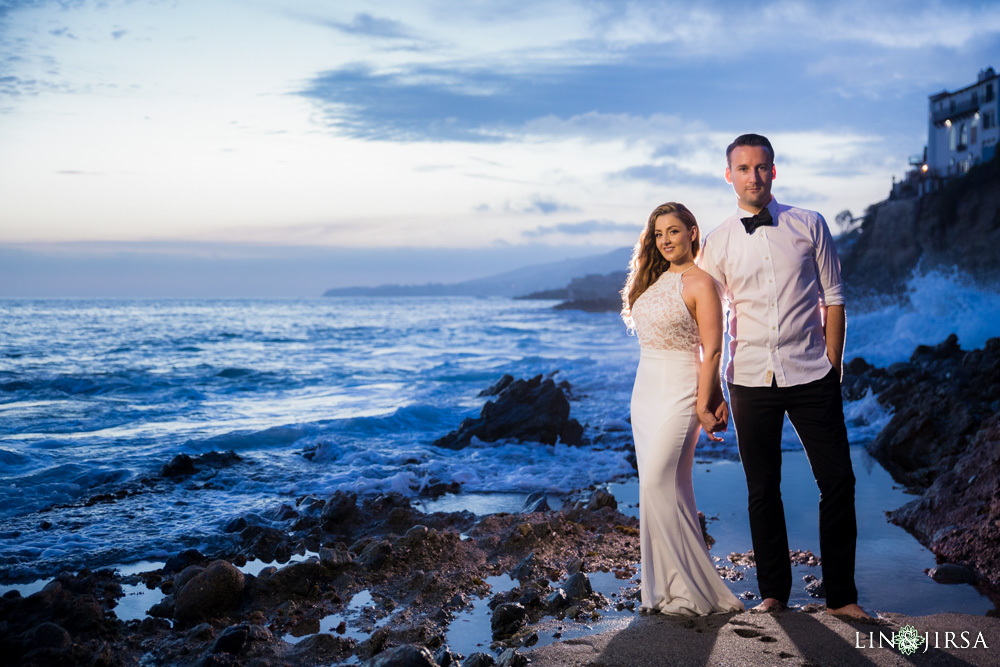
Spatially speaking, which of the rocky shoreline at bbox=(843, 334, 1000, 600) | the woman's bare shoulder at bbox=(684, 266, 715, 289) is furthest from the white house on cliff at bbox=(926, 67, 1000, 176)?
the woman's bare shoulder at bbox=(684, 266, 715, 289)

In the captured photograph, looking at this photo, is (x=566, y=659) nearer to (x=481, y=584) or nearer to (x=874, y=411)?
(x=481, y=584)

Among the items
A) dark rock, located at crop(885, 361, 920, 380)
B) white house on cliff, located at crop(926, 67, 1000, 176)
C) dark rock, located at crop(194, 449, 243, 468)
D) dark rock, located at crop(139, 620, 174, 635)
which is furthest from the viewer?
white house on cliff, located at crop(926, 67, 1000, 176)

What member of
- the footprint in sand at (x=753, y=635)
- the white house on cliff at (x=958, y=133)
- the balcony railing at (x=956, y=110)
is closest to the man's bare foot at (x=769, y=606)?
the footprint in sand at (x=753, y=635)

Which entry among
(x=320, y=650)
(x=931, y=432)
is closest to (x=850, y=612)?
(x=320, y=650)

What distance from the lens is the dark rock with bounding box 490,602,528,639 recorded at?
12.6 ft

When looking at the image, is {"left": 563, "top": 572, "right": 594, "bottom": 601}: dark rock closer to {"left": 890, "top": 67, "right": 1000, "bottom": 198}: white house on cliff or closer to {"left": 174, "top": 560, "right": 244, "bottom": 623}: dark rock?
{"left": 174, "top": 560, "right": 244, "bottom": 623}: dark rock

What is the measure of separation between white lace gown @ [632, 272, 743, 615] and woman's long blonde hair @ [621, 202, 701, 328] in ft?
0.39

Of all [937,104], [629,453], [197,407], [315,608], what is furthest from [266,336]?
[937,104]

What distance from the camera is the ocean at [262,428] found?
7.05m

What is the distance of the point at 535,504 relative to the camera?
22.0 ft

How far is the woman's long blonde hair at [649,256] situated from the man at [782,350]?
215mm

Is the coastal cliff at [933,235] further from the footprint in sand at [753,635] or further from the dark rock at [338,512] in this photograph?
A: the footprint in sand at [753,635]

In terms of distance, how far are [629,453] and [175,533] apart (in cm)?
564

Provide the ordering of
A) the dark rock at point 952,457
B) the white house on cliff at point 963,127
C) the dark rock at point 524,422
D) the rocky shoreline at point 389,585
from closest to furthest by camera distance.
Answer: the rocky shoreline at point 389,585, the dark rock at point 952,457, the dark rock at point 524,422, the white house on cliff at point 963,127
